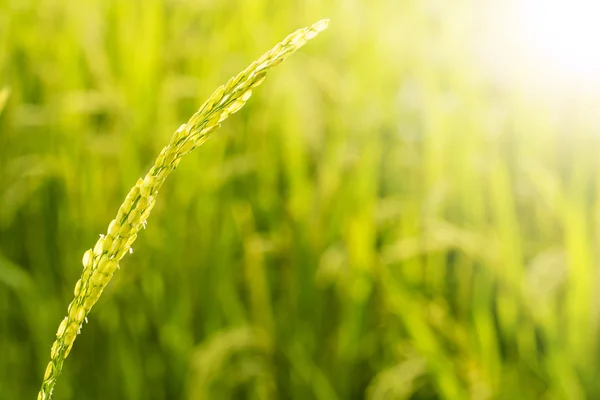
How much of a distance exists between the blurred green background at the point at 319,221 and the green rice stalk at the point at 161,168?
716 millimetres

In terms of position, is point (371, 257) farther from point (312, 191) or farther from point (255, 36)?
point (255, 36)

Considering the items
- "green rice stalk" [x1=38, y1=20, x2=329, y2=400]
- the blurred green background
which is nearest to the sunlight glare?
the blurred green background

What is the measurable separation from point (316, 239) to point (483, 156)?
31 cm

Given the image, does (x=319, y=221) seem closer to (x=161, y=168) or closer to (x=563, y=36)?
(x=563, y=36)

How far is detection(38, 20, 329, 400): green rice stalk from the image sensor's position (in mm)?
300

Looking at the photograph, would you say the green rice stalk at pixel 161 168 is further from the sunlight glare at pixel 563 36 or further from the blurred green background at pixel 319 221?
the sunlight glare at pixel 563 36

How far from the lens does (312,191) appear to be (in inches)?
50.1

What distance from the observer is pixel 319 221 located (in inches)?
48.2

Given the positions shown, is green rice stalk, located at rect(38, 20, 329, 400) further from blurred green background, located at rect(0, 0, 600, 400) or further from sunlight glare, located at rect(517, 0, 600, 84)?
sunlight glare, located at rect(517, 0, 600, 84)

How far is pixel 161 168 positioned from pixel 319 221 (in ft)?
3.04

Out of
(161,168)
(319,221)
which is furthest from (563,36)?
(161,168)

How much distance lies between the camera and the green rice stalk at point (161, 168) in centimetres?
30

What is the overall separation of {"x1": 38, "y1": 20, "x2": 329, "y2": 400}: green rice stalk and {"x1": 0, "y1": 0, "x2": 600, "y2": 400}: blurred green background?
0.72 meters

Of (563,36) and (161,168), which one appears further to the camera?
(563,36)
